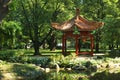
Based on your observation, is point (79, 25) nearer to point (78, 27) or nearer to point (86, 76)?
point (78, 27)

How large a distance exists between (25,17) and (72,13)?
7.20 m

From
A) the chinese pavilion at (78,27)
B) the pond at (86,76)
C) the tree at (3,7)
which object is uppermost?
the tree at (3,7)

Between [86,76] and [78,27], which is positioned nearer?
[86,76]

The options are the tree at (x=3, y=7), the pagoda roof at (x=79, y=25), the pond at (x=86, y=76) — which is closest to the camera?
the tree at (x=3, y=7)

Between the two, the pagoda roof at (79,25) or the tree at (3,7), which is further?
the pagoda roof at (79,25)

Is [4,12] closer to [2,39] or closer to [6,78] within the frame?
[6,78]

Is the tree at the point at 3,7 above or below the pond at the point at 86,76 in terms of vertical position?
above

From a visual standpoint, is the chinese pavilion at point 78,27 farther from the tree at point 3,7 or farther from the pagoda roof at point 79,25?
the tree at point 3,7

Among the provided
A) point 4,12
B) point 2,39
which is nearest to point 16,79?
point 4,12

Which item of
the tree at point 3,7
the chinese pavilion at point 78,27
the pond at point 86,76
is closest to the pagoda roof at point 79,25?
the chinese pavilion at point 78,27

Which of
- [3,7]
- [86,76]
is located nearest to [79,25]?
[86,76]

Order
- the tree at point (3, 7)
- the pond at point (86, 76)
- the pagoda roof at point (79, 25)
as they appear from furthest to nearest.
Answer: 1. the pagoda roof at point (79, 25)
2. the pond at point (86, 76)
3. the tree at point (3, 7)

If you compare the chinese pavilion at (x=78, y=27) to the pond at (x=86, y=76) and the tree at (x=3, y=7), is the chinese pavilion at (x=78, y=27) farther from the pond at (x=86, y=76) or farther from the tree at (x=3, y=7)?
the tree at (x=3, y=7)

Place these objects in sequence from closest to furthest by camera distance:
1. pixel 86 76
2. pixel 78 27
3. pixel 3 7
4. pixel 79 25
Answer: pixel 3 7 → pixel 86 76 → pixel 78 27 → pixel 79 25
